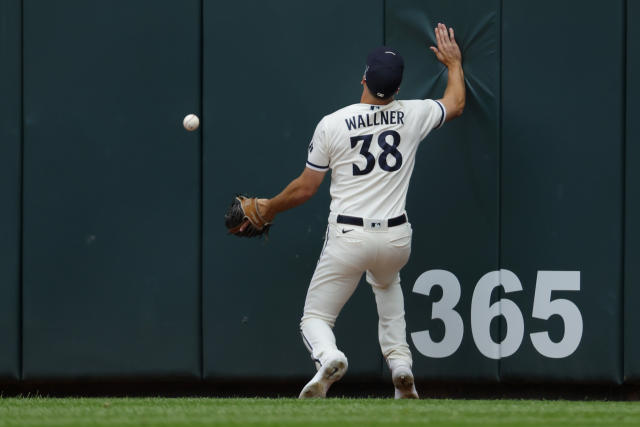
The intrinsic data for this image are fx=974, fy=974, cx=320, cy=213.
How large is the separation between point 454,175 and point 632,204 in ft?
3.44

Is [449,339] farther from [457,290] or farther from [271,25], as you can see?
[271,25]

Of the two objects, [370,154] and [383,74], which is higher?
[383,74]

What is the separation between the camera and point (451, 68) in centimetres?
573

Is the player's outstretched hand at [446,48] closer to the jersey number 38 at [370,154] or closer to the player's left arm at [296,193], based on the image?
the jersey number 38 at [370,154]

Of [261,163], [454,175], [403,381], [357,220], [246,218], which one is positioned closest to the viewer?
[357,220]

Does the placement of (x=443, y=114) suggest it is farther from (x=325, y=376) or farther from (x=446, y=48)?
(x=325, y=376)

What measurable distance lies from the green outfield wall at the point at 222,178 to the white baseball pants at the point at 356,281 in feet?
1.59

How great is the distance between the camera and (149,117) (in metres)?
6.02

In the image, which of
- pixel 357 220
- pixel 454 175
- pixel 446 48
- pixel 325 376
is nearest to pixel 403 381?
pixel 325 376

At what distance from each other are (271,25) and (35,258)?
205 cm

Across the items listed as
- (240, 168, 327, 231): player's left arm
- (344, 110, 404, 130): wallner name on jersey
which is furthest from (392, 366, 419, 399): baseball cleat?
(344, 110, 404, 130): wallner name on jersey

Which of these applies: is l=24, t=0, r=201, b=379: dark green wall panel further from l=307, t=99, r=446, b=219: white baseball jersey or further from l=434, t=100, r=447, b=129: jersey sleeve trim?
l=434, t=100, r=447, b=129: jersey sleeve trim

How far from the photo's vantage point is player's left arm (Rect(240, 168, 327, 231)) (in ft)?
17.7

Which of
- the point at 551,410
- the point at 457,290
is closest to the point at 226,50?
the point at 457,290
